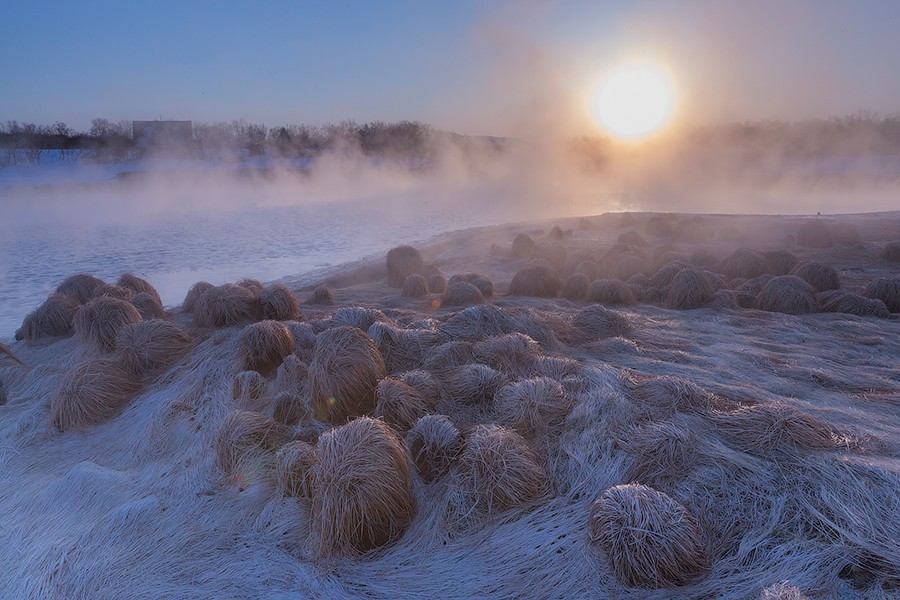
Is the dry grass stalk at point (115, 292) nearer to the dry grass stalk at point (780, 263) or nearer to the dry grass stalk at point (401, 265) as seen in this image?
the dry grass stalk at point (401, 265)

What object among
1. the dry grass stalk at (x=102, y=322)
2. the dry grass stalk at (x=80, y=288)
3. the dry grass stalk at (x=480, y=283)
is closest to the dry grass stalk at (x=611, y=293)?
the dry grass stalk at (x=480, y=283)

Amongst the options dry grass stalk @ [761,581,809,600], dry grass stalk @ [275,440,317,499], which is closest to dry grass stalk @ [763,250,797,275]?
dry grass stalk @ [761,581,809,600]

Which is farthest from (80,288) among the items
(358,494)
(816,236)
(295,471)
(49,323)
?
(816,236)

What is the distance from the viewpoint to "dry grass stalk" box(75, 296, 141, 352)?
289 inches

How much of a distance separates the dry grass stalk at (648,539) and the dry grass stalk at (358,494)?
60.6 inches

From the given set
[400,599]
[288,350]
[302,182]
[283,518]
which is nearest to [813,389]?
[400,599]

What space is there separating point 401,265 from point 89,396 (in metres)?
7.73

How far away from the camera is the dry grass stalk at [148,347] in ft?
22.7

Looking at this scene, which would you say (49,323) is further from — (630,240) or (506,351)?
(630,240)

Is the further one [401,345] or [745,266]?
[745,266]

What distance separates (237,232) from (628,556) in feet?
95.2

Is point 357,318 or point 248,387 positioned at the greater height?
point 357,318

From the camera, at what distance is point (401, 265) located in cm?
1308

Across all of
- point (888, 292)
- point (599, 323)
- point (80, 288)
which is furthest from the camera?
point (80, 288)
